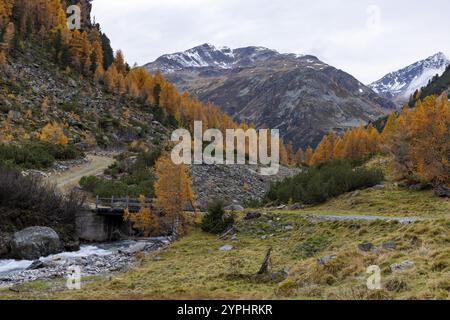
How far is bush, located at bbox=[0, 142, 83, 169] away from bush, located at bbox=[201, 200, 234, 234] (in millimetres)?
23819

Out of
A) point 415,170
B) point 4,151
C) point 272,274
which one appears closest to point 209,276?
point 272,274

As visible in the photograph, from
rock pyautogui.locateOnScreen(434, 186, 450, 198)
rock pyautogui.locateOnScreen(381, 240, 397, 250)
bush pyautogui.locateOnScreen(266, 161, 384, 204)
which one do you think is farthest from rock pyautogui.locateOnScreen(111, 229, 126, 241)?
rock pyautogui.locateOnScreen(434, 186, 450, 198)

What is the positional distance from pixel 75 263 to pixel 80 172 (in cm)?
2969

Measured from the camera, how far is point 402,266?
14844 millimetres

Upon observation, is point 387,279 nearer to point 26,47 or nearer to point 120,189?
point 120,189

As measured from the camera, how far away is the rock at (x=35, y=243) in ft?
88.2

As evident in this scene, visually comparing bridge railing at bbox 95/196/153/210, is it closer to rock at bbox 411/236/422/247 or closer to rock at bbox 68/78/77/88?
rock at bbox 411/236/422/247

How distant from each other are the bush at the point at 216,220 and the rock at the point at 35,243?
10451mm

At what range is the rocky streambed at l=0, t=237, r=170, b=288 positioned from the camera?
21.5 meters

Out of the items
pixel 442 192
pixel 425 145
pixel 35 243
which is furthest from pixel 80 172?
pixel 442 192

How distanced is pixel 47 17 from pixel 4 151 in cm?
6839

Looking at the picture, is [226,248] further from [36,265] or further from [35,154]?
[35,154]

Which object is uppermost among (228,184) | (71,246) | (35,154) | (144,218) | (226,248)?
(35,154)

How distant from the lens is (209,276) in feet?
59.9
